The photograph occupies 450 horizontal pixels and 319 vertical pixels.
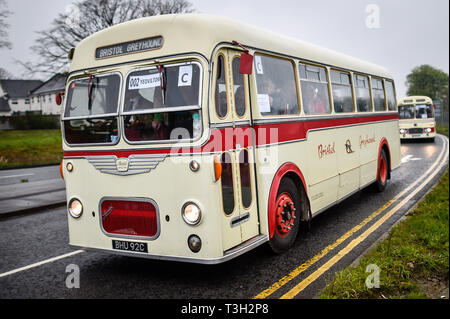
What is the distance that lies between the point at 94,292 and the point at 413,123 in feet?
86.2

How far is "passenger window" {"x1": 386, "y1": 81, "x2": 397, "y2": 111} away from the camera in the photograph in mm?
11545

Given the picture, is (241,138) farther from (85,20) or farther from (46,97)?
(46,97)

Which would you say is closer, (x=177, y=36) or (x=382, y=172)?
(x=177, y=36)

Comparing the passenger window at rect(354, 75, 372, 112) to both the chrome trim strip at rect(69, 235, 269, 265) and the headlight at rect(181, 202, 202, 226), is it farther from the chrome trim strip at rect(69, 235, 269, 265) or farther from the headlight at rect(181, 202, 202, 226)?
the headlight at rect(181, 202, 202, 226)

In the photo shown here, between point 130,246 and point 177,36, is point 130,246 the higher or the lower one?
the lower one

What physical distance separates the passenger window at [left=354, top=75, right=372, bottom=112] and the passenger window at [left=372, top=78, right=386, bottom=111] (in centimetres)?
44

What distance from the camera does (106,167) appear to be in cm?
525

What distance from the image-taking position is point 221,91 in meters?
5.00

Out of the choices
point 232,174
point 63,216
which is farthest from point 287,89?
point 63,216

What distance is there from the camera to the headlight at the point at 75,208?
5465 millimetres

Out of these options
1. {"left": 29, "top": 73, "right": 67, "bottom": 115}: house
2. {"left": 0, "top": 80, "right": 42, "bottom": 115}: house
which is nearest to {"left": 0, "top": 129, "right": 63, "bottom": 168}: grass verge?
→ {"left": 29, "top": 73, "right": 67, "bottom": 115}: house

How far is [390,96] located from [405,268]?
26.0 feet

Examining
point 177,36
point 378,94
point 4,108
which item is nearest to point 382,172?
point 378,94

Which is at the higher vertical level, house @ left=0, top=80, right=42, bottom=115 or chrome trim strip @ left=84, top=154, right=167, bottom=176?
house @ left=0, top=80, right=42, bottom=115
